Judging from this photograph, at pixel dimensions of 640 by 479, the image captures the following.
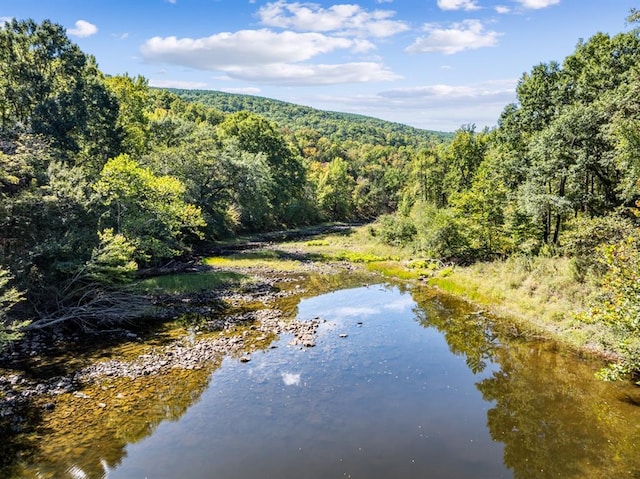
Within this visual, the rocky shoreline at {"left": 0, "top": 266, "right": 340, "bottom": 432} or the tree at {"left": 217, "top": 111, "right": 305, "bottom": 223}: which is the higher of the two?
the tree at {"left": 217, "top": 111, "right": 305, "bottom": 223}

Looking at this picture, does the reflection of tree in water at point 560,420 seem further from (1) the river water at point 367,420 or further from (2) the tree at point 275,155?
A: (2) the tree at point 275,155

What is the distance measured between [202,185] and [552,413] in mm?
42302

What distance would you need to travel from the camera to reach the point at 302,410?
49.5 ft

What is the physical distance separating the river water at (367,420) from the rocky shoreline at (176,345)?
116cm

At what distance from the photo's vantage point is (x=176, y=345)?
20.7 metres

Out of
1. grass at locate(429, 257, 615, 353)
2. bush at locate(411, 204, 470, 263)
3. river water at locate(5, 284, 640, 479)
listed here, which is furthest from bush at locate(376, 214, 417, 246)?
river water at locate(5, 284, 640, 479)

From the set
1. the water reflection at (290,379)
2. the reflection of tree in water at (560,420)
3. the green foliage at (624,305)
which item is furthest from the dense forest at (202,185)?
the water reflection at (290,379)

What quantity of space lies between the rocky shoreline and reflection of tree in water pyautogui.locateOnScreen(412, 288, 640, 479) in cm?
900

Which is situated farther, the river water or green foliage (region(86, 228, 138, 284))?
green foliage (region(86, 228, 138, 284))

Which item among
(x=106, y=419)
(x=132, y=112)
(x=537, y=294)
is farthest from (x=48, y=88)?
(x=537, y=294)

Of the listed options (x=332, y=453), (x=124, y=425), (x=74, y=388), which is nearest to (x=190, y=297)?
(x=74, y=388)

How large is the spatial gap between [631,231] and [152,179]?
1247 inches

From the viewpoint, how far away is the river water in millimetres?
11953

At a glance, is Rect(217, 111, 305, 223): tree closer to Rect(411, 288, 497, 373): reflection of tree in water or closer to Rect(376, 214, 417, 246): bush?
Rect(376, 214, 417, 246): bush
